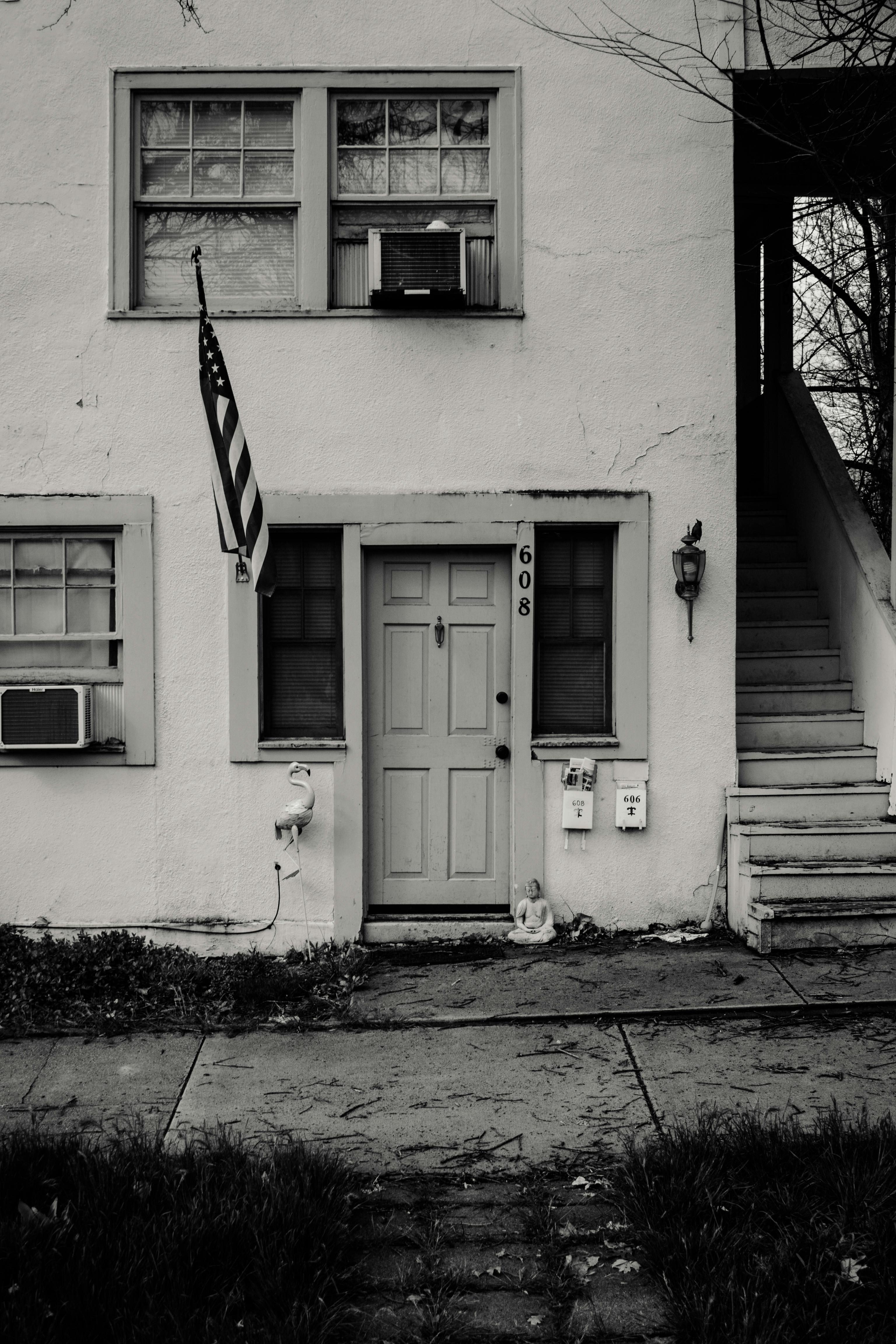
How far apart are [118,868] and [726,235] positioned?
17.3 ft

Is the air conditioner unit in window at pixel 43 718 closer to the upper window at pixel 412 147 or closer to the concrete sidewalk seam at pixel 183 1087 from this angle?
the concrete sidewalk seam at pixel 183 1087

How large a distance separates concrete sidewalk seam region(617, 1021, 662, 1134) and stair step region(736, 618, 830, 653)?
3.49 metres

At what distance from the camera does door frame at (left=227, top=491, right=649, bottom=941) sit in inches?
267

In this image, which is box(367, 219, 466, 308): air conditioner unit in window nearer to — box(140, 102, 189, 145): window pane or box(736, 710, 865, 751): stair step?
box(140, 102, 189, 145): window pane

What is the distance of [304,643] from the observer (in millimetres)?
6953

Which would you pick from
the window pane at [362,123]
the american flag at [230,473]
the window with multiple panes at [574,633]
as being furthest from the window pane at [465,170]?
the window with multiple panes at [574,633]

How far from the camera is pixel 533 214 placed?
267 inches

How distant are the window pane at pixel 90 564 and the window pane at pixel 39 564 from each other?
61mm

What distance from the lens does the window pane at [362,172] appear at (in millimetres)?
6883

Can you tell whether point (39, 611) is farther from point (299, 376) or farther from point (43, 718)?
point (299, 376)

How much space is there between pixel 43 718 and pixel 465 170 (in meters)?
4.15

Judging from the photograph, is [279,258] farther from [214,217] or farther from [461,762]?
[461,762]

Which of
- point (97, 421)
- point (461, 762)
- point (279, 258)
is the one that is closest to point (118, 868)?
point (461, 762)

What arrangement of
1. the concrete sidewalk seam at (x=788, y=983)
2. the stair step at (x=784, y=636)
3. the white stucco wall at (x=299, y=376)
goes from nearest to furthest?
1. the concrete sidewalk seam at (x=788, y=983)
2. the white stucco wall at (x=299, y=376)
3. the stair step at (x=784, y=636)
